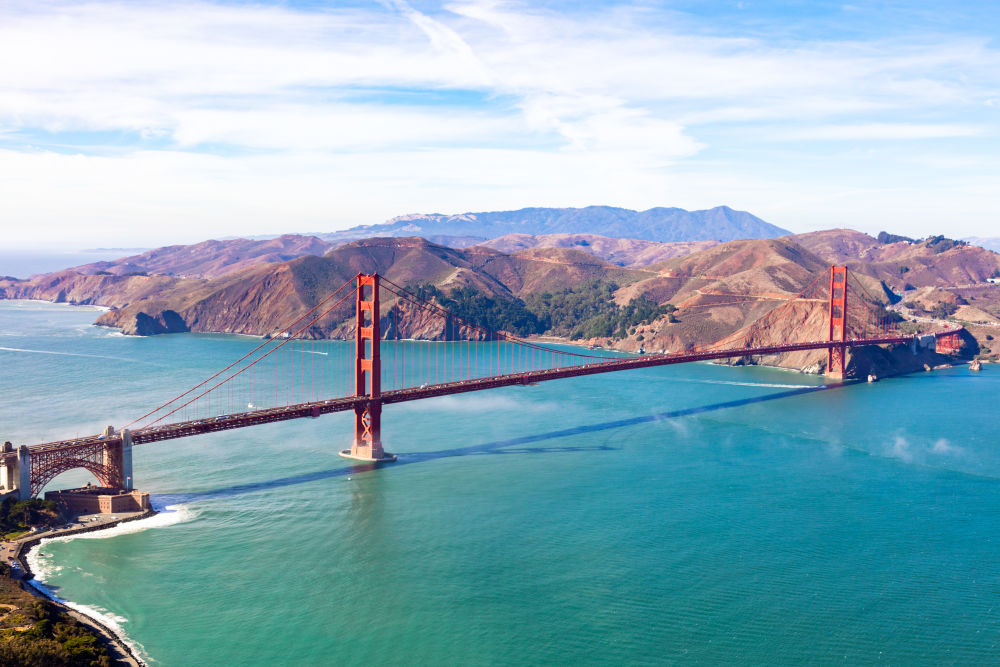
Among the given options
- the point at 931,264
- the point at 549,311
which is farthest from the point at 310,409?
the point at 931,264

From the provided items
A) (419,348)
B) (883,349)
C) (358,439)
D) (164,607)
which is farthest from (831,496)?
(419,348)

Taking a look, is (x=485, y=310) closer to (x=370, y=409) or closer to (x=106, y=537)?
(x=370, y=409)

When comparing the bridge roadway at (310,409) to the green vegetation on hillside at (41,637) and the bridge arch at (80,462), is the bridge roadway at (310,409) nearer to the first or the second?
the bridge arch at (80,462)

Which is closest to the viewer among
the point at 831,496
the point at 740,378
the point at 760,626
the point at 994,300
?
the point at 760,626

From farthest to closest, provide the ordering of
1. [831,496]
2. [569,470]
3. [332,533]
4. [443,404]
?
[443,404], [569,470], [831,496], [332,533]

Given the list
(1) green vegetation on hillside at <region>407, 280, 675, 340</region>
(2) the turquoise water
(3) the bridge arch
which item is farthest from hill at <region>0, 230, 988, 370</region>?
(3) the bridge arch

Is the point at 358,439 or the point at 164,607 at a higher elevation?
the point at 358,439

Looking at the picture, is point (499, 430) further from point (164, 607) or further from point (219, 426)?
point (164, 607)

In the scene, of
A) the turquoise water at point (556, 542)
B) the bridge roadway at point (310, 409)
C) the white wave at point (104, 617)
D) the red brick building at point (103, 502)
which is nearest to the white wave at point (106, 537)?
the white wave at point (104, 617)
